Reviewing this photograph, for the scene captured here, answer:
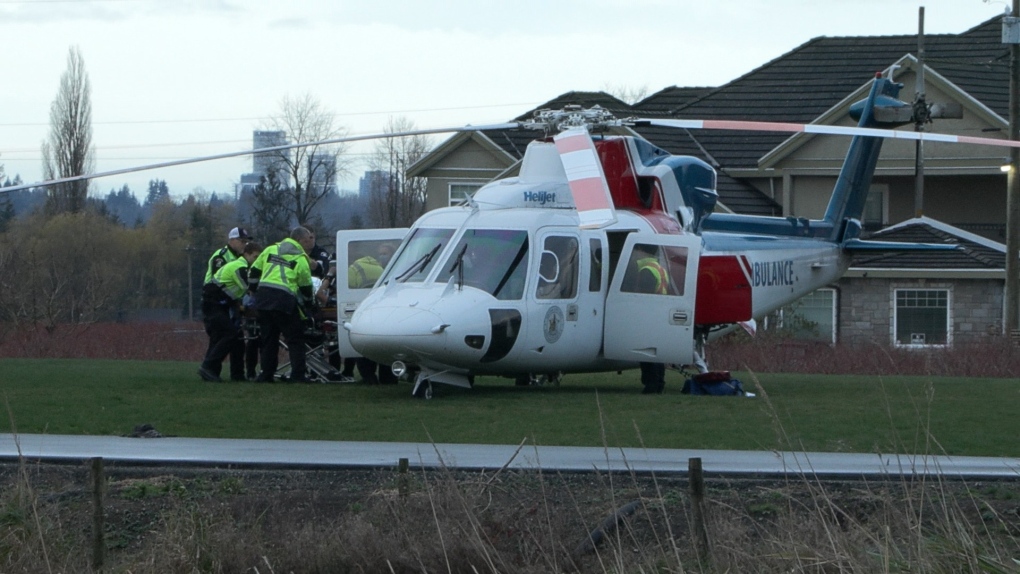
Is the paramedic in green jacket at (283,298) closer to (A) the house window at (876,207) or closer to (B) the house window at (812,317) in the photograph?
(B) the house window at (812,317)

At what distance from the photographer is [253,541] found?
7.52m

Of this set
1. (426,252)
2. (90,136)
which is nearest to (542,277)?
(426,252)

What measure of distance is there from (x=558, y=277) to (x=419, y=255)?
1.63 metres

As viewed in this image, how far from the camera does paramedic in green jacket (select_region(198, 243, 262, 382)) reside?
53.0 feet

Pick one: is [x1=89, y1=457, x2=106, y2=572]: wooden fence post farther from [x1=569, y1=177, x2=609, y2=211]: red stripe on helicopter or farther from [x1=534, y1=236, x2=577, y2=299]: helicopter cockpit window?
[x1=534, y1=236, x2=577, y2=299]: helicopter cockpit window

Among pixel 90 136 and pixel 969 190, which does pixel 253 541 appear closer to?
pixel 969 190

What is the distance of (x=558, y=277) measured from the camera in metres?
15.0

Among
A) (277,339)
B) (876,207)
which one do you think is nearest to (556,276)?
(277,339)

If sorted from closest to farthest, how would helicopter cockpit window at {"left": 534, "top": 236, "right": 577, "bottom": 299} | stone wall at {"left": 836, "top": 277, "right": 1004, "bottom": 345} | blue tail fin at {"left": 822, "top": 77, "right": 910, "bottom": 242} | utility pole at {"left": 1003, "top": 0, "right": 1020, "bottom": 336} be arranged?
1. helicopter cockpit window at {"left": 534, "top": 236, "right": 577, "bottom": 299}
2. blue tail fin at {"left": 822, "top": 77, "right": 910, "bottom": 242}
3. utility pole at {"left": 1003, "top": 0, "right": 1020, "bottom": 336}
4. stone wall at {"left": 836, "top": 277, "right": 1004, "bottom": 345}

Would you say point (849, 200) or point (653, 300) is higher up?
point (849, 200)

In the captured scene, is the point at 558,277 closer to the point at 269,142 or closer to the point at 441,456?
the point at 441,456

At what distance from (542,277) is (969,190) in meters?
25.0

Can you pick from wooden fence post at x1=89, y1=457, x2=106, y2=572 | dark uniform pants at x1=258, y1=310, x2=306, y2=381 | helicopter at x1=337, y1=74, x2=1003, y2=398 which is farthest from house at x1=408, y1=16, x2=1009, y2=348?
wooden fence post at x1=89, y1=457, x2=106, y2=572

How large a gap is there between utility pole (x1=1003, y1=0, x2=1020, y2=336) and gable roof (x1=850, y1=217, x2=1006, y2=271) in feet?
11.7
